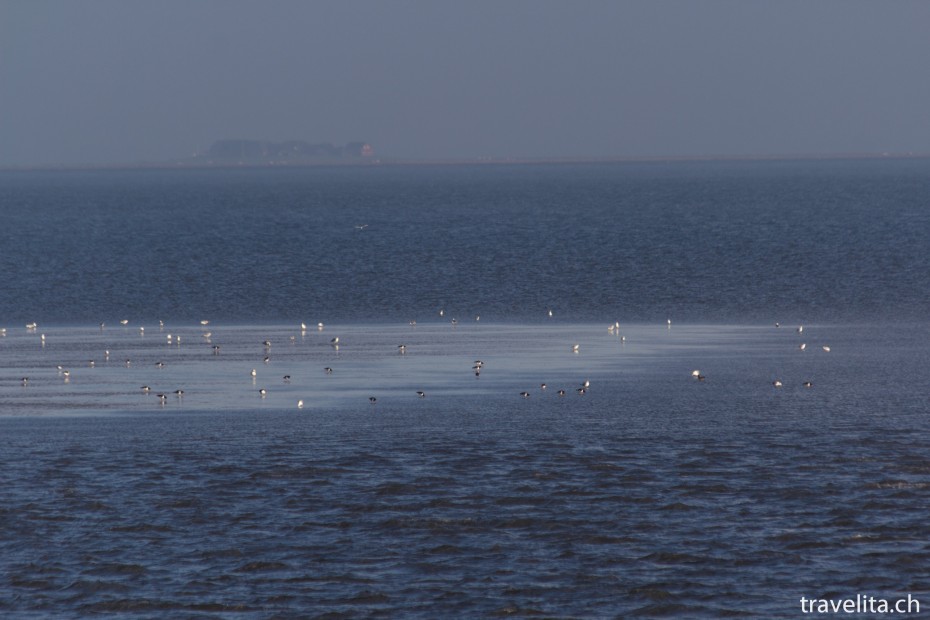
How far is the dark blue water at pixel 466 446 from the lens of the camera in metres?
24.4

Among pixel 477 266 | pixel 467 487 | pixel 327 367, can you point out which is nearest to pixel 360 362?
pixel 327 367

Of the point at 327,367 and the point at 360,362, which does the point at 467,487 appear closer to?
the point at 327,367

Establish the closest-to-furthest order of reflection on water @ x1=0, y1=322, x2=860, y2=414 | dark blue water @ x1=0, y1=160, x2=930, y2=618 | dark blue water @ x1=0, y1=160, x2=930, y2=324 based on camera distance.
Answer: dark blue water @ x1=0, y1=160, x2=930, y2=618, reflection on water @ x1=0, y1=322, x2=860, y2=414, dark blue water @ x1=0, y1=160, x2=930, y2=324

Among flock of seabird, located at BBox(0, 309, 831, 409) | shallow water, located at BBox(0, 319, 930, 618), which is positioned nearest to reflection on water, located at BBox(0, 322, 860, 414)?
flock of seabird, located at BBox(0, 309, 831, 409)

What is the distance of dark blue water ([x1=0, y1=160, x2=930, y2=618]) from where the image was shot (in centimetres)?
2441

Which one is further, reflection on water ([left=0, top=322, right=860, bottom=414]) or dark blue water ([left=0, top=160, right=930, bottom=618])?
reflection on water ([left=0, top=322, right=860, bottom=414])

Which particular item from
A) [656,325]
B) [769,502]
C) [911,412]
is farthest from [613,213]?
[769,502]

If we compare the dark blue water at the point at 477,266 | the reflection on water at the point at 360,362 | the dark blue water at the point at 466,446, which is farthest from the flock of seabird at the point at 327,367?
the dark blue water at the point at 477,266

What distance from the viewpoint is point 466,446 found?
112 ft

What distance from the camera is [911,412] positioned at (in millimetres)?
37469

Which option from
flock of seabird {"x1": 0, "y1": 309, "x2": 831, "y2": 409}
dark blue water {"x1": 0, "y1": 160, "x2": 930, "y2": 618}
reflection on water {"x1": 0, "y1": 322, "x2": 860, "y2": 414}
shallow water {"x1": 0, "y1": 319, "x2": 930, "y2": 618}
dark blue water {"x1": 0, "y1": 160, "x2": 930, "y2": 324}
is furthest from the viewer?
dark blue water {"x1": 0, "y1": 160, "x2": 930, "y2": 324}

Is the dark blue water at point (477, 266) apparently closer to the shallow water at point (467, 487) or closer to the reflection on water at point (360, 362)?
the reflection on water at point (360, 362)

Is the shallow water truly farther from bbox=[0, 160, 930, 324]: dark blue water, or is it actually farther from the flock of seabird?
bbox=[0, 160, 930, 324]: dark blue water

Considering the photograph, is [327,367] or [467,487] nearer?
[467,487]
